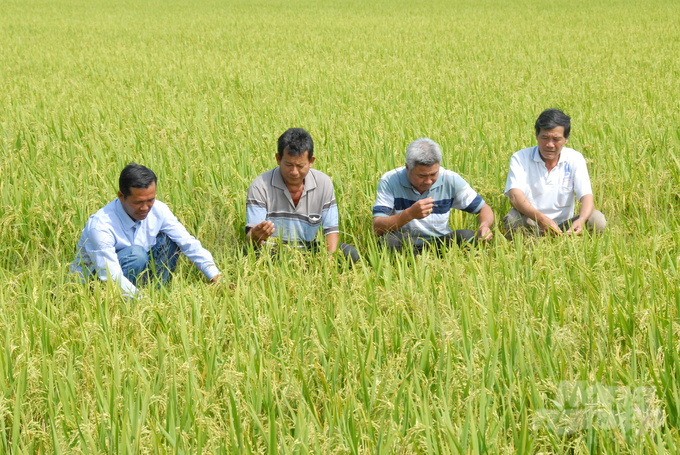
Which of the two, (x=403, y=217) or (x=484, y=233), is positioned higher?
(x=403, y=217)

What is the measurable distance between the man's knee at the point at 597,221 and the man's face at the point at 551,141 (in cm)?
47

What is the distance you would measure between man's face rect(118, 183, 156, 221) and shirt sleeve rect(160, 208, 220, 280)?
0.21m

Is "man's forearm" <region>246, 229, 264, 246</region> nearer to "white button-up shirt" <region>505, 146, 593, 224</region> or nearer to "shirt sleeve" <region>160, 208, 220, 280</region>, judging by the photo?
"shirt sleeve" <region>160, 208, 220, 280</region>

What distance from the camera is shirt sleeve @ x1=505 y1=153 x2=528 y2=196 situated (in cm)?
429

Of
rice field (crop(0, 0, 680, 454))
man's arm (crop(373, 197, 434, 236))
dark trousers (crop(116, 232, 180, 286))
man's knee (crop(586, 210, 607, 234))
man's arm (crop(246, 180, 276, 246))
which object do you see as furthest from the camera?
man's knee (crop(586, 210, 607, 234))

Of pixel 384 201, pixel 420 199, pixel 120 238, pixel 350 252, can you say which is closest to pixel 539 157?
pixel 420 199

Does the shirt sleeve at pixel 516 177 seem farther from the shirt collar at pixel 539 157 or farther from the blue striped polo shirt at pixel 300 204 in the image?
the blue striped polo shirt at pixel 300 204

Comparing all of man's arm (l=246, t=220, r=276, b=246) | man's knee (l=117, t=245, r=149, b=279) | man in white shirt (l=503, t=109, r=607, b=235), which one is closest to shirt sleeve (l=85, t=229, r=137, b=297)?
man's knee (l=117, t=245, r=149, b=279)

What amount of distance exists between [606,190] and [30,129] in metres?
5.26

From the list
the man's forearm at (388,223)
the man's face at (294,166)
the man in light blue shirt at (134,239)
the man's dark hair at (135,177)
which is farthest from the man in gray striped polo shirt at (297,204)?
the man's dark hair at (135,177)

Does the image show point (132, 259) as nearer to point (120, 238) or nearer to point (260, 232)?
point (120, 238)

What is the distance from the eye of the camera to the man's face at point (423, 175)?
377 cm

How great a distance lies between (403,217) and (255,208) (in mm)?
895

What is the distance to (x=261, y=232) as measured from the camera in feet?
11.7
